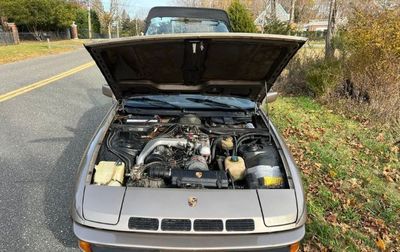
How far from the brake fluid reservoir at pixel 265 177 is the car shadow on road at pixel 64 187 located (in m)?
1.63

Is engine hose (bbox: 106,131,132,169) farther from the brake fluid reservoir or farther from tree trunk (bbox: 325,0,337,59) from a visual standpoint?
tree trunk (bbox: 325,0,337,59)

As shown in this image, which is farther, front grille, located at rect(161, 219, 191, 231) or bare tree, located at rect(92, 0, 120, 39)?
bare tree, located at rect(92, 0, 120, 39)

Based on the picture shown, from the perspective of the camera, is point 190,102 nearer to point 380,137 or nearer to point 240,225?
point 240,225

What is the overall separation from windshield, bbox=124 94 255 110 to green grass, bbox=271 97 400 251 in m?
1.34

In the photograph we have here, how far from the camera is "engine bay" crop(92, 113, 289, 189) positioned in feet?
7.54

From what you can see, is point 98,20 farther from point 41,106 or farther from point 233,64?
point 233,64

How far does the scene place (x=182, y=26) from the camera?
6824 mm

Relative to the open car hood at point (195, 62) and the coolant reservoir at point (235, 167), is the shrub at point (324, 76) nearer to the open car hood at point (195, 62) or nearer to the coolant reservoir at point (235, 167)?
the open car hood at point (195, 62)

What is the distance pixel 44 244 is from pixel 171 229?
1.50 meters

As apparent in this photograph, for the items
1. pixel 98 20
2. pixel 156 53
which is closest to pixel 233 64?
pixel 156 53

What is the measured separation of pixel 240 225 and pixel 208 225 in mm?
196

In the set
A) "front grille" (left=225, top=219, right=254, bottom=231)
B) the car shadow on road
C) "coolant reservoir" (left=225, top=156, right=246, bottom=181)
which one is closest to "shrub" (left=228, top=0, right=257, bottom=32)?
the car shadow on road

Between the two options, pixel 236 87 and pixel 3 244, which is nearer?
pixel 3 244

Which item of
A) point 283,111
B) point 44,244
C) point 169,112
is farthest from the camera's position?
point 283,111
